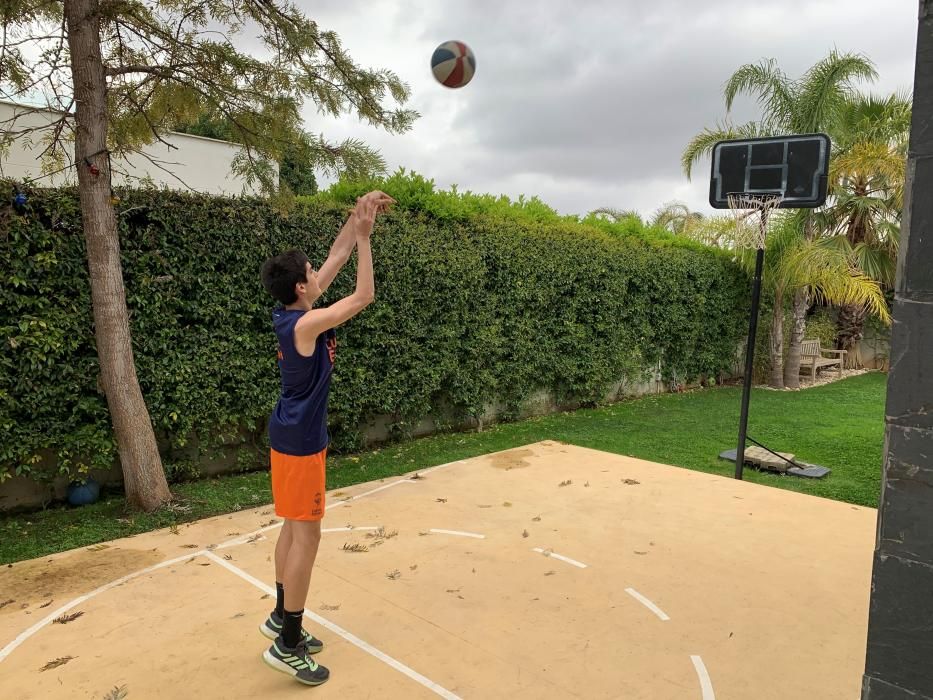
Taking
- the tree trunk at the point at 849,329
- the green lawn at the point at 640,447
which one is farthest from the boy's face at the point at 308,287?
the tree trunk at the point at 849,329

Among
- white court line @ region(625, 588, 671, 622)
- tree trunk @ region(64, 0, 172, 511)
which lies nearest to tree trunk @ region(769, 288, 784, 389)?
white court line @ region(625, 588, 671, 622)

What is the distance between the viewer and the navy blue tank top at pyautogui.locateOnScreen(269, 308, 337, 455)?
2.71 meters

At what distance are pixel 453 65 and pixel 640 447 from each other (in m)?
4.62

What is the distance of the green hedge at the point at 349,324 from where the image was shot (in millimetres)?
4676

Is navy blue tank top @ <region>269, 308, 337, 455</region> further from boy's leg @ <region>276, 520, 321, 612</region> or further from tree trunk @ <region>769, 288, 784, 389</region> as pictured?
tree trunk @ <region>769, 288, 784, 389</region>

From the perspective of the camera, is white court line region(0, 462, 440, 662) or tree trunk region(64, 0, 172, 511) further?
tree trunk region(64, 0, 172, 511)

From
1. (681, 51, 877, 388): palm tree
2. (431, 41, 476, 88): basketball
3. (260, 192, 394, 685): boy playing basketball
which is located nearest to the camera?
(260, 192, 394, 685): boy playing basketball

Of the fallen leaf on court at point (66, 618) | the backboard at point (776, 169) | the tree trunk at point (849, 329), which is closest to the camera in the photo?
the fallen leaf on court at point (66, 618)

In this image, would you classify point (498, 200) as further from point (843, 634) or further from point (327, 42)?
point (843, 634)

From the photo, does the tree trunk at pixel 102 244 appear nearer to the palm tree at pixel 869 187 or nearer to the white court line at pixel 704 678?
the white court line at pixel 704 678

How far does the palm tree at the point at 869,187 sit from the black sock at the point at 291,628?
499 inches

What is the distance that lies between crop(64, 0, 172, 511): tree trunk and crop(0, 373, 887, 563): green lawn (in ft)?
1.84

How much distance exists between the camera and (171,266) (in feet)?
17.2

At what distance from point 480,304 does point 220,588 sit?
198 inches
